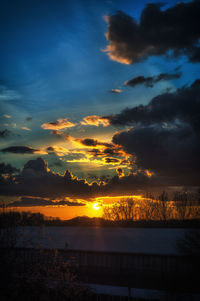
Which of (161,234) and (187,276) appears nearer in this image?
(187,276)

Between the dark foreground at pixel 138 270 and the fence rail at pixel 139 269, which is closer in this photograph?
the dark foreground at pixel 138 270

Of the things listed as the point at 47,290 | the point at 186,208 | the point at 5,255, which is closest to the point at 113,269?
the point at 47,290

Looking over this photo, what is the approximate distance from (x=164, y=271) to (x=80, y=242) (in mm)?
10484

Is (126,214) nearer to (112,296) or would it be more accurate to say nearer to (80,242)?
(80,242)

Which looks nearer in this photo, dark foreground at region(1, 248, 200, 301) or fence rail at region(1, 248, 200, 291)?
dark foreground at region(1, 248, 200, 301)

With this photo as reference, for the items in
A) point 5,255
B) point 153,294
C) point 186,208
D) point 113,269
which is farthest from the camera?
point 186,208

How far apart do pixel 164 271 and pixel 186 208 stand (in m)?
53.6

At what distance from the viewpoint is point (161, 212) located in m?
78.4

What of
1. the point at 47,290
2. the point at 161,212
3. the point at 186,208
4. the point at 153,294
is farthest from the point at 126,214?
the point at 47,290

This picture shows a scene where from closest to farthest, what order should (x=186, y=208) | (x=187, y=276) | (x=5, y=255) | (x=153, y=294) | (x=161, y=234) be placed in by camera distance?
(x=5, y=255) → (x=153, y=294) → (x=187, y=276) → (x=161, y=234) → (x=186, y=208)

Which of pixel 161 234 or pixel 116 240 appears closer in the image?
pixel 116 240

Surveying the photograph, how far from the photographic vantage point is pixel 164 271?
24.9 metres

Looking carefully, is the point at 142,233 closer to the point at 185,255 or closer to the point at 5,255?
the point at 185,255

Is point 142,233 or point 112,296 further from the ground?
point 142,233
